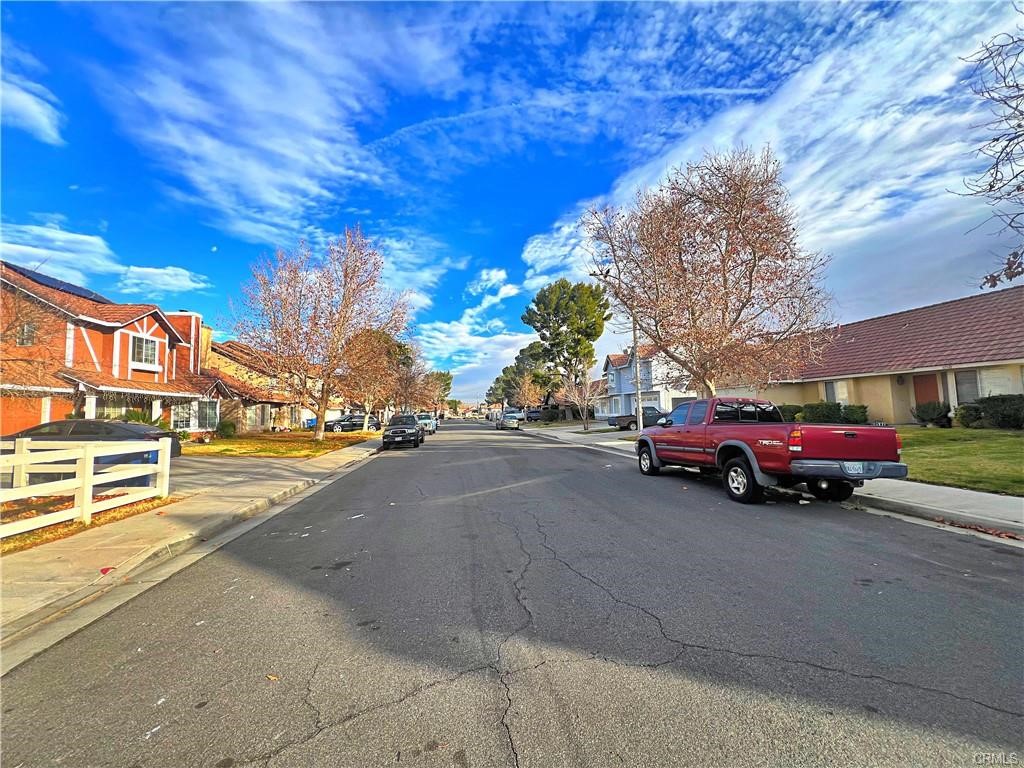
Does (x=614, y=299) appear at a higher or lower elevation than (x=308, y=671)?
higher

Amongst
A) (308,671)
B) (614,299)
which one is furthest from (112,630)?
(614,299)

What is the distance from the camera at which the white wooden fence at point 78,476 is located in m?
6.38

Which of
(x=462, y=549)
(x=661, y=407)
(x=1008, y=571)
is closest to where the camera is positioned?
(x=1008, y=571)

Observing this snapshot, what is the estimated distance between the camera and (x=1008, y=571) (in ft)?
17.1

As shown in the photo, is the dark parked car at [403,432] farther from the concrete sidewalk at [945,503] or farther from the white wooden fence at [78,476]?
the concrete sidewalk at [945,503]

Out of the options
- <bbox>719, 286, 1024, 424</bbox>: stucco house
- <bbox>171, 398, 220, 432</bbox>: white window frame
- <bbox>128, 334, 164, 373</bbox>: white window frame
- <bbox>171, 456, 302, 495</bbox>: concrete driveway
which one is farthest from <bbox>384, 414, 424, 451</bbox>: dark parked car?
<bbox>719, 286, 1024, 424</bbox>: stucco house

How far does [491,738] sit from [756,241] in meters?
17.5

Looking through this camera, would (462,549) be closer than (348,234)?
Yes

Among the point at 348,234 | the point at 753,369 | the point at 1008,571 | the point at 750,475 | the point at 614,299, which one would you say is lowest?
the point at 1008,571

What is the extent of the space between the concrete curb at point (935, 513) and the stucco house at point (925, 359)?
13.0 metres

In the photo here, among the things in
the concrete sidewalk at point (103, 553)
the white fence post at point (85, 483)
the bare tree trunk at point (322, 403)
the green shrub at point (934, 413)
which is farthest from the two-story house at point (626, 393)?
the white fence post at point (85, 483)

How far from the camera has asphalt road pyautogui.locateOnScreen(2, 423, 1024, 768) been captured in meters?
2.61

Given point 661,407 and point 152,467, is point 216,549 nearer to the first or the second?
point 152,467

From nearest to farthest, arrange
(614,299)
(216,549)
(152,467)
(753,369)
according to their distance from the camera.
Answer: (216,549) < (152,467) < (753,369) < (614,299)
